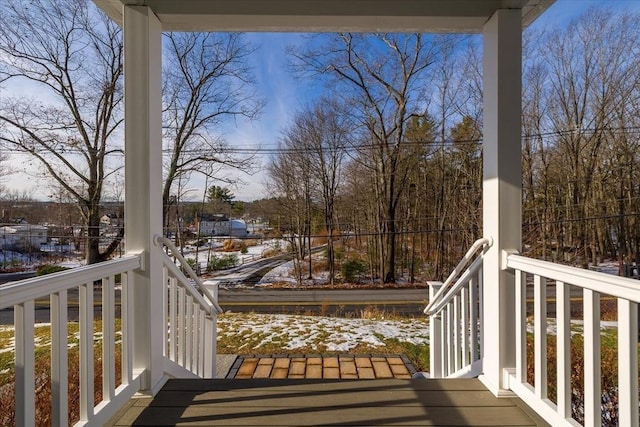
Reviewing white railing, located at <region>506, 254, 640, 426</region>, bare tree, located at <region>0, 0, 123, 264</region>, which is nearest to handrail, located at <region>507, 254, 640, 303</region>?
white railing, located at <region>506, 254, 640, 426</region>

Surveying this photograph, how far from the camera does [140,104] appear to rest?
1.93 metres

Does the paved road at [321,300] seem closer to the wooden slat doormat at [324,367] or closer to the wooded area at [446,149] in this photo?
the wooded area at [446,149]

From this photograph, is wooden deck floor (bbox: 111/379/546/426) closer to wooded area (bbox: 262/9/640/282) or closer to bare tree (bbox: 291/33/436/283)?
wooded area (bbox: 262/9/640/282)

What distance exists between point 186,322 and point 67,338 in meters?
1.22

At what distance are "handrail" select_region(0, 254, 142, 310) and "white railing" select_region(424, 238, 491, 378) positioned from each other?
1913 mm

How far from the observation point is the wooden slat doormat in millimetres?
3346

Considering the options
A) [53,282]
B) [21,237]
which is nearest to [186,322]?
[53,282]

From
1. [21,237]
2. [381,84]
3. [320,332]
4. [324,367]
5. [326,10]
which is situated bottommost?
[320,332]

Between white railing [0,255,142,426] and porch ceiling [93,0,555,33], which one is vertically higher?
porch ceiling [93,0,555,33]

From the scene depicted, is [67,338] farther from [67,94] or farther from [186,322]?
[67,94]

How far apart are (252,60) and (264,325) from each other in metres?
7.46

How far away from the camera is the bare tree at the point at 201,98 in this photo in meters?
9.41

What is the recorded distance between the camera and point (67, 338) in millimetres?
1460

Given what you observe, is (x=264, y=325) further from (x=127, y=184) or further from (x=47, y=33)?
(x=47, y=33)
